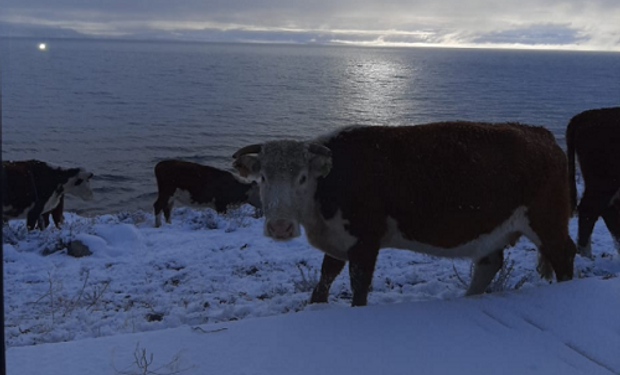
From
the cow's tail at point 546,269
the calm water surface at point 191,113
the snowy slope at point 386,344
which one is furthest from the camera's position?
the calm water surface at point 191,113

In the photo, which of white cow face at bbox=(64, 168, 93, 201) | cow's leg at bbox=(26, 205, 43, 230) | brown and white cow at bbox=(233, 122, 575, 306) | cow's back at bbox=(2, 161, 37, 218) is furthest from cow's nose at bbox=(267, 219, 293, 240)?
white cow face at bbox=(64, 168, 93, 201)

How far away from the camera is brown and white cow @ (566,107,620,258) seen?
285 inches

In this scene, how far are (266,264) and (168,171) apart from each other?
25.6ft

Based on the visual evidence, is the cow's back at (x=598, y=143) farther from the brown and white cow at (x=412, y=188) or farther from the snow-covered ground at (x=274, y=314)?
the brown and white cow at (x=412, y=188)

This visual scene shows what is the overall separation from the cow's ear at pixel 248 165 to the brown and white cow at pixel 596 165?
4669mm

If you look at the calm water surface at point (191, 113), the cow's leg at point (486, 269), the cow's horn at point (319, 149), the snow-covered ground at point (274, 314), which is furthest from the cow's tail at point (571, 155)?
the calm water surface at point (191, 113)

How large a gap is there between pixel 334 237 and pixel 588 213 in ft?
14.0

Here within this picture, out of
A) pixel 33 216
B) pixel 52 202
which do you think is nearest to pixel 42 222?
pixel 33 216

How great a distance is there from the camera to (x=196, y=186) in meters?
14.7

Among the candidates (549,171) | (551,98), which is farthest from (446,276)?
(551,98)

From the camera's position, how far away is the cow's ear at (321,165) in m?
4.82

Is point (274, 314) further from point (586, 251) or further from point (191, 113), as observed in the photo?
point (191, 113)

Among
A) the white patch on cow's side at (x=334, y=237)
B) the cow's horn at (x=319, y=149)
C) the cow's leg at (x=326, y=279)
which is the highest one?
the cow's horn at (x=319, y=149)

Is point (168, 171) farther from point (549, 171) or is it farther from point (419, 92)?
point (419, 92)
